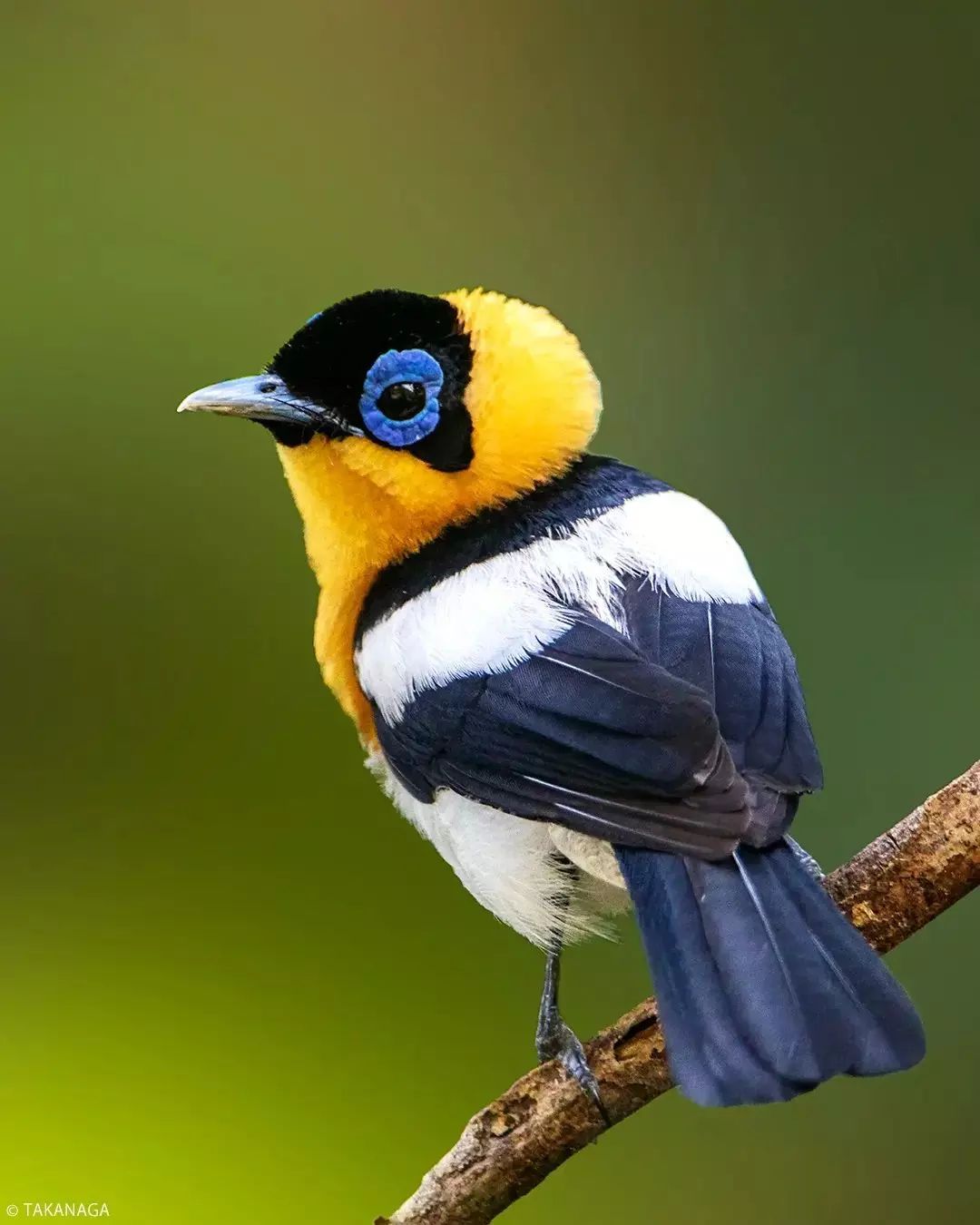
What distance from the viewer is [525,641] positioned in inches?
68.1

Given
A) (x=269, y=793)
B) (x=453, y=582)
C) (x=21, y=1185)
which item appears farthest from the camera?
(x=269, y=793)

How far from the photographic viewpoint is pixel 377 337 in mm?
1923

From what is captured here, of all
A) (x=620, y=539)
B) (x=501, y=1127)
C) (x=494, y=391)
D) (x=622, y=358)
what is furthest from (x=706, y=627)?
(x=622, y=358)

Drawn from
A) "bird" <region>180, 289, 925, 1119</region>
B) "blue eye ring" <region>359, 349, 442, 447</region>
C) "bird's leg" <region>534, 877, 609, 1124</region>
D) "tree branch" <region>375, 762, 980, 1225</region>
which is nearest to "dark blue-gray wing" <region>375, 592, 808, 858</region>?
"bird" <region>180, 289, 925, 1119</region>

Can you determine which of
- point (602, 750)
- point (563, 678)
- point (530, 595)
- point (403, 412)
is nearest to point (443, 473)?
→ point (403, 412)

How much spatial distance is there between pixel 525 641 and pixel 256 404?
0.50m

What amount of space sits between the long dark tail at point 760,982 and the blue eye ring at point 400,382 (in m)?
0.65

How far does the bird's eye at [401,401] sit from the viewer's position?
1933 millimetres

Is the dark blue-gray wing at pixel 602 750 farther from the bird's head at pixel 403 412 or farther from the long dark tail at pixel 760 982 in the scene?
the bird's head at pixel 403 412

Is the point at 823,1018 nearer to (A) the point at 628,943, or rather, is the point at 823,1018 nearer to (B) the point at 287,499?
(A) the point at 628,943

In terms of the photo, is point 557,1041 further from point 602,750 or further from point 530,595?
point 530,595

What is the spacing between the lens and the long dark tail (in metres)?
1.33

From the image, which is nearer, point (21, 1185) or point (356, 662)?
point (356, 662)

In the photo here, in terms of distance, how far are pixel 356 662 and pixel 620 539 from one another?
0.38 metres
